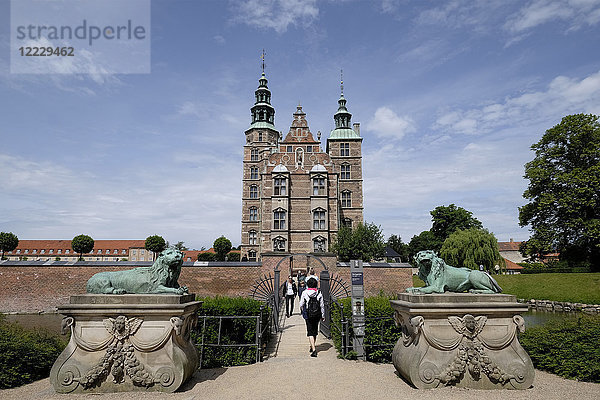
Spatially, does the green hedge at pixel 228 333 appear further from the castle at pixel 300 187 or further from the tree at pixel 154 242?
the tree at pixel 154 242

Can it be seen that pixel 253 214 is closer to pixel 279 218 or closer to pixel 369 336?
pixel 279 218

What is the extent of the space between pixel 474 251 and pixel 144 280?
33.4 metres

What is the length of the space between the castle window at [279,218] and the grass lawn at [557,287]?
1553 cm

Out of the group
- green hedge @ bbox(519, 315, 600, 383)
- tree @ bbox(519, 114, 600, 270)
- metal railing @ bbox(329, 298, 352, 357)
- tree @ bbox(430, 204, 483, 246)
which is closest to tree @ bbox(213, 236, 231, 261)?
tree @ bbox(430, 204, 483, 246)

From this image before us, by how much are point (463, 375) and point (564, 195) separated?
2807 cm

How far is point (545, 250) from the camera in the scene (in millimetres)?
28438

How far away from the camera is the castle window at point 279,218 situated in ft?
122

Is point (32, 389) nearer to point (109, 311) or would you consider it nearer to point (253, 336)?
point (109, 311)

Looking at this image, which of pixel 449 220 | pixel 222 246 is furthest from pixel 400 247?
pixel 222 246

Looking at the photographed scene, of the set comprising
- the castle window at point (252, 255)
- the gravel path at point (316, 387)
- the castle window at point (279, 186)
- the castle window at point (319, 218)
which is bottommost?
the castle window at point (252, 255)

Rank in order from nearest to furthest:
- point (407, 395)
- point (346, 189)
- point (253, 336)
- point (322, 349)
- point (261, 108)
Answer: point (407, 395)
point (253, 336)
point (322, 349)
point (346, 189)
point (261, 108)

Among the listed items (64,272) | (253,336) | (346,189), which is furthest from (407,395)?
(346,189)

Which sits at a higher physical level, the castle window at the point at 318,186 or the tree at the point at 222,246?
the castle window at the point at 318,186

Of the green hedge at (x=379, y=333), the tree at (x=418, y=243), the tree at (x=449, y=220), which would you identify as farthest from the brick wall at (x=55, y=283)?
the tree at (x=418, y=243)
